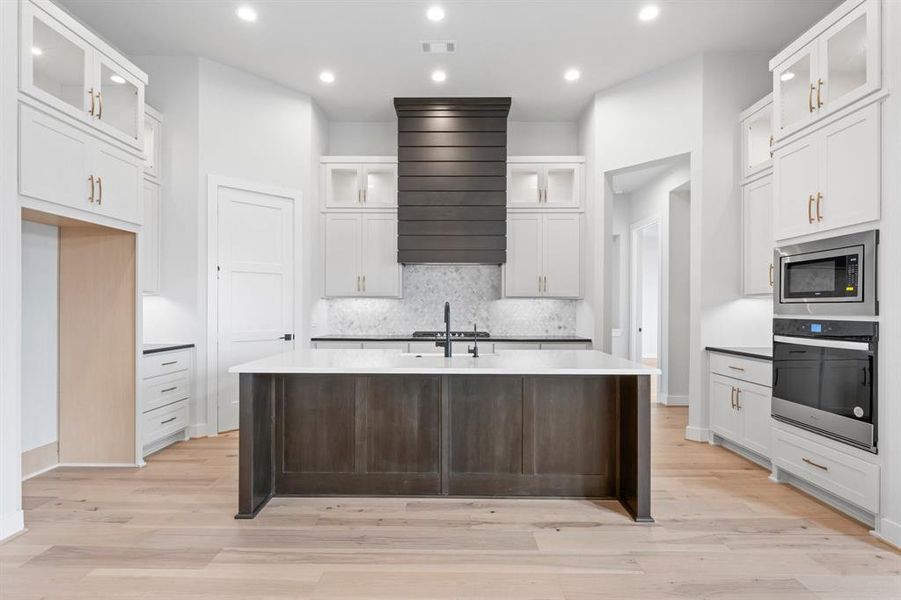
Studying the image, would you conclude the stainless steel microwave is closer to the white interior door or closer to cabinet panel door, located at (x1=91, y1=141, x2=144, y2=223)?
the white interior door

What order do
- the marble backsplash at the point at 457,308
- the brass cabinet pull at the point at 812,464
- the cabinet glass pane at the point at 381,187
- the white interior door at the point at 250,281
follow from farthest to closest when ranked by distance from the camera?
1. the marble backsplash at the point at 457,308
2. the cabinet glass pane at the point at 381,187
3. the white interior door at the point at 250,281
4. the brass cabinet pull at the point at 812,464

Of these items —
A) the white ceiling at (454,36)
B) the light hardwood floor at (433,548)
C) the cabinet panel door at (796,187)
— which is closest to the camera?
the light hardwood floor at (433,548)

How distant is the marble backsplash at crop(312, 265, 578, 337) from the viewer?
586 centimetres

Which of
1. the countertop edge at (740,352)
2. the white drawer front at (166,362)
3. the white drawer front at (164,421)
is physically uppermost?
the countertop edge at (740,352)

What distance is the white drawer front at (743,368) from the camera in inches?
145

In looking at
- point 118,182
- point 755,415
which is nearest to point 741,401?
point 755,415

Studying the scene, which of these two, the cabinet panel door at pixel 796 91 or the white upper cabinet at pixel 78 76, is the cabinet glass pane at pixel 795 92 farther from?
the white upper cabinet at pixel 78 76

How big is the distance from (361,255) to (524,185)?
6.41ft

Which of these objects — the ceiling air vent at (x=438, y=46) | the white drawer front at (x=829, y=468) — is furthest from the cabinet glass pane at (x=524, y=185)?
the white drawer front at (x=829, y=468)

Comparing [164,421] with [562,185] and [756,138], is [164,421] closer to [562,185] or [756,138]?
[562,185]

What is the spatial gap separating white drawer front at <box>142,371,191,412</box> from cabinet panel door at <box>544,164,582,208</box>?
3.92 metres

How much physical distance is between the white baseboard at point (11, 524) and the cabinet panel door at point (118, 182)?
1816 mm

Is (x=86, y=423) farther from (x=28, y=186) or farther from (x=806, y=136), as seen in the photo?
(x=806, y=136)

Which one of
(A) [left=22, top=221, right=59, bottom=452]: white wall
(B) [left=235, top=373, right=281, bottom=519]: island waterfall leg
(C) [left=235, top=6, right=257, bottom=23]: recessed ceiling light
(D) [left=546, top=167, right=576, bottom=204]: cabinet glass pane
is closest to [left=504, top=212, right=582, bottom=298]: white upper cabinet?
(D) [left=546, top=167, right=576, bottom=204]: cabinet glass pane
